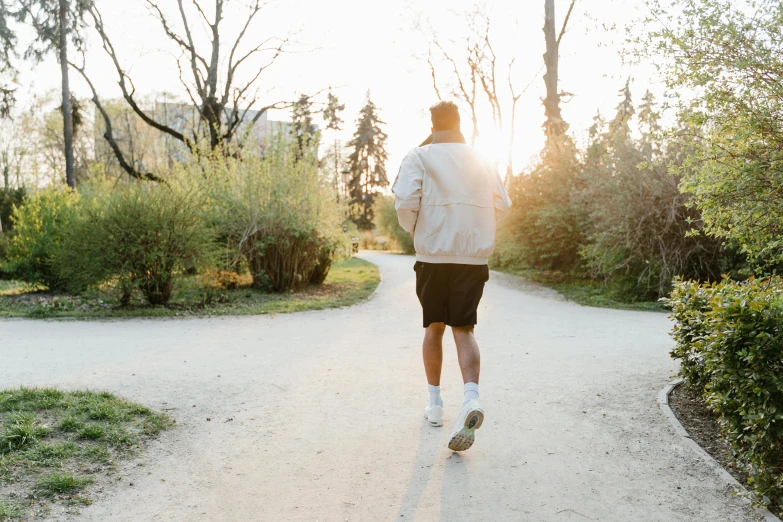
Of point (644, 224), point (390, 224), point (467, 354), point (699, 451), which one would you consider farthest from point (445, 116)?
point (390, 224)

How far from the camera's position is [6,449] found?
3602 mm

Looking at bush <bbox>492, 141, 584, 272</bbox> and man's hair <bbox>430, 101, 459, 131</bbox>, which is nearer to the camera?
man's hair <bbox>430, 101, 459, 131</bbox>

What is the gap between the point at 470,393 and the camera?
152 inches

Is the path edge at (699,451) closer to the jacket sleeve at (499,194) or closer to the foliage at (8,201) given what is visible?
the jacket sleeve at (499,194)

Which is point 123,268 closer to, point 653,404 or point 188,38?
point 653,404

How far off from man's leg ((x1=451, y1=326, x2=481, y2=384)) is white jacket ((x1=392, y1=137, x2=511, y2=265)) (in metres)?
0.46

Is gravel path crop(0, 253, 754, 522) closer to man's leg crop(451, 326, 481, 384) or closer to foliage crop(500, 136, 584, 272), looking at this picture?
man's leg crop(451, 326, 481, 384)

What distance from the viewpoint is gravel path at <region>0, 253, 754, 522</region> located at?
10.3ft

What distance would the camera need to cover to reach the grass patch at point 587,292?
40.1ft

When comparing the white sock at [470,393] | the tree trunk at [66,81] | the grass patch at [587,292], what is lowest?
the grass patch at [587,292]

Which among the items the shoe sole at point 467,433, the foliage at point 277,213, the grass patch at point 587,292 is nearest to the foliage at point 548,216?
the grass patch at point 587,292

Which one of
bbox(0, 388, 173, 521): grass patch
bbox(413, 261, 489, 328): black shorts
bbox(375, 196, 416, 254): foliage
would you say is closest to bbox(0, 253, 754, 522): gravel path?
bbox(0, 388, 173, 521): grass patch

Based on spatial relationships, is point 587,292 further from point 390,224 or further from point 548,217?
point 390,224

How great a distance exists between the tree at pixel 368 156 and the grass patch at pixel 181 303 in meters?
43.8
